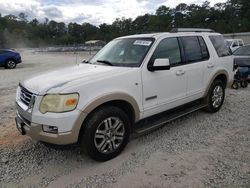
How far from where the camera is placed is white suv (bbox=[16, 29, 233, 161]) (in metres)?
3.19

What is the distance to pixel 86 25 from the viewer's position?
111125mm

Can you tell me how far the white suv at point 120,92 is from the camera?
319 centimetres

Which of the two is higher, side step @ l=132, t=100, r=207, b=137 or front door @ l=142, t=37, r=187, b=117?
front door @ l=142, t=37, r=187, b=117

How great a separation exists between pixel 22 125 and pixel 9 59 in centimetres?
1697

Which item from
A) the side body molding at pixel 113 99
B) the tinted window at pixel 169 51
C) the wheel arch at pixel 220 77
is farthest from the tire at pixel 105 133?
the wheel arch at pixel 220 77

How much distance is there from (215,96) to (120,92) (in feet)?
9.57

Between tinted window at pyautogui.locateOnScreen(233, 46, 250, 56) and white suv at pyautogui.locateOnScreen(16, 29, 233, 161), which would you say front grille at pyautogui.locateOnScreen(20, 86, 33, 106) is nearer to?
white suv at pyautogui.locateOnScreen(16, 29, 233, 161)

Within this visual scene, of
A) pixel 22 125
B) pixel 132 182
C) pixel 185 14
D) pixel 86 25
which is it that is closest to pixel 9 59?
pixel 22 125

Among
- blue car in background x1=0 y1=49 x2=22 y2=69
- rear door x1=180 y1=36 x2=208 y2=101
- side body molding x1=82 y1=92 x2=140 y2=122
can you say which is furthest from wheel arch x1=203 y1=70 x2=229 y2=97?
blue car in background x1=0 y1=49 x2=22 y2=69

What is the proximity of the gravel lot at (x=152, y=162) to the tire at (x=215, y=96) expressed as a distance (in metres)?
0.64

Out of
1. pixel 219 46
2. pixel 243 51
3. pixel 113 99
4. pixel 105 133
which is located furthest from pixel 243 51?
pixel 105 133

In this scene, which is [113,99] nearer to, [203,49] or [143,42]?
[143,42]

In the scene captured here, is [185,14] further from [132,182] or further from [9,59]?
[132,182]

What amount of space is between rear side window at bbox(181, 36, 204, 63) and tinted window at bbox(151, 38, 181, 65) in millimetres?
232
